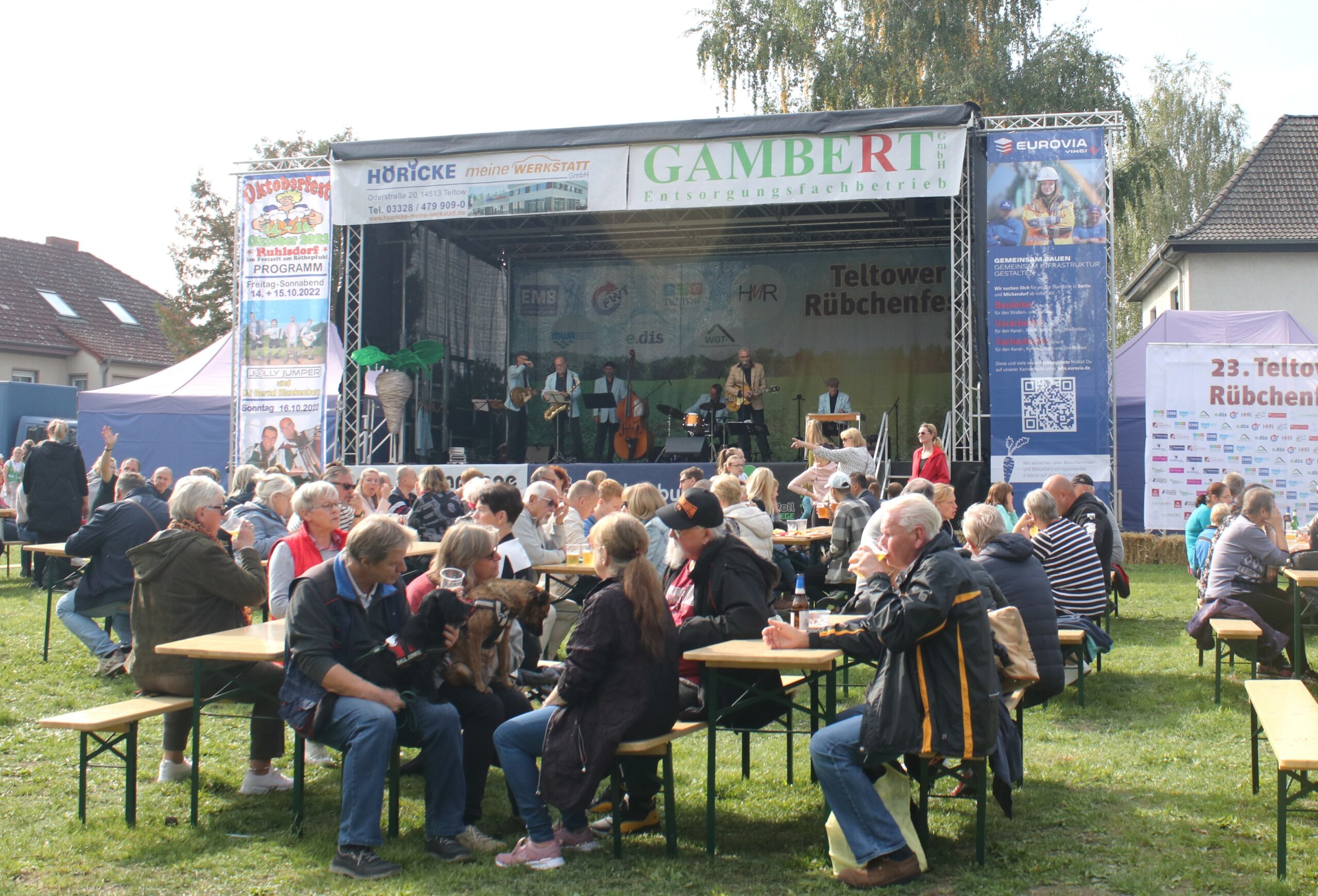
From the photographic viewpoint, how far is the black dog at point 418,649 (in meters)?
3.89

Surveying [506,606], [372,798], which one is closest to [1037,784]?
[506,606]

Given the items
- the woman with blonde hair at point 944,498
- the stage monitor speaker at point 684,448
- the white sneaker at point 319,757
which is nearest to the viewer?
the white sneaker at point 319,757

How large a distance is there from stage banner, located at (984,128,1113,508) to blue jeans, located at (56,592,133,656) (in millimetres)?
8040

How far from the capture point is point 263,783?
4648 millimetres

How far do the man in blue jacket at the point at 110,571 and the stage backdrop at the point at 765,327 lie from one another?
1106 cm

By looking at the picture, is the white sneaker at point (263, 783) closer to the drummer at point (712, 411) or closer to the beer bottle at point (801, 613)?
the beer bottle at point (801, 613)

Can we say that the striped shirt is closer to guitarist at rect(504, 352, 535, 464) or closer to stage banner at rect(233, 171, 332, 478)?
stage banner at rect(233, 171, 332, 478)

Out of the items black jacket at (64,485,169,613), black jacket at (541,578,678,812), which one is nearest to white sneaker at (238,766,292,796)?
black jacket at (541,578,678,812)

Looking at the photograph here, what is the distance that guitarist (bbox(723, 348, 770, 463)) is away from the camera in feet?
51.3

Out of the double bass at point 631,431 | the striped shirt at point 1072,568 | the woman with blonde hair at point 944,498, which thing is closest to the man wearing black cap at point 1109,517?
the woman with blonde hair at point 944,498

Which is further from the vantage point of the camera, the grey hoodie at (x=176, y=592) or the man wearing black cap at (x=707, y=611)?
the grey hoodie at (x=176, y=592)

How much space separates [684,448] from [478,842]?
11.0 meters

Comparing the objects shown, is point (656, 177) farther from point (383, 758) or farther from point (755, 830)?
point (383, 758)

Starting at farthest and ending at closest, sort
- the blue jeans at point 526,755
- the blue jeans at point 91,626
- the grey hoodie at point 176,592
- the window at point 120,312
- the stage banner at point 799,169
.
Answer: the window at point 120,312, the stage banner at point 799,169, the blue jeans at point 91,626, the grey hoodie at point 176,592, the blue jeans at point 526,755
